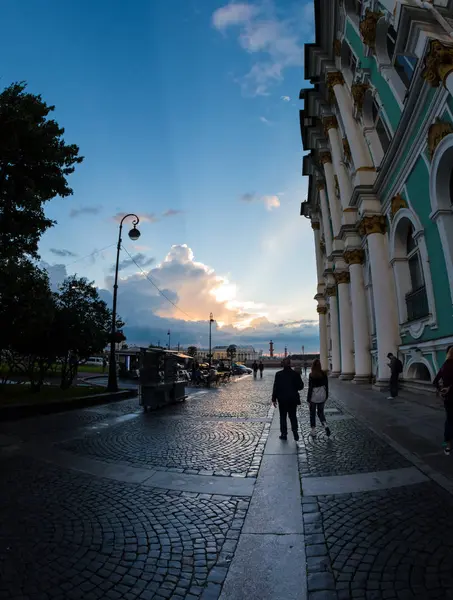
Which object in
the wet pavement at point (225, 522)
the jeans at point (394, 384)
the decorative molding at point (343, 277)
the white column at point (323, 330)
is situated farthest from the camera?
the white column at point (323, 330)

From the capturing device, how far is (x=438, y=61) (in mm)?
9484

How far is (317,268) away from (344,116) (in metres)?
21.6

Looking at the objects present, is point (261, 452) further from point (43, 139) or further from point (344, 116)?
point (344, 116)

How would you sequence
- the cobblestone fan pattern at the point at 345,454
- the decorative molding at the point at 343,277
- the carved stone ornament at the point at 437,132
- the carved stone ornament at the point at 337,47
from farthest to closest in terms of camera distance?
the decorative molding at the point at 343,277, the carved stone ornament at the point at 337,47, the carved stone ornament at the point at 437,132, the cobblestone fan pattern at the point at 345,454

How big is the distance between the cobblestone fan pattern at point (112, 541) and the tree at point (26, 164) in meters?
8.60

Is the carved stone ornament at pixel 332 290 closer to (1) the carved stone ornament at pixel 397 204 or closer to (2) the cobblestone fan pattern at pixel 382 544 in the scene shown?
(1) the carved stone ornament at pixel 397 204

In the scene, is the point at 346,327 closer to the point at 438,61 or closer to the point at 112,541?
the point at 438,61

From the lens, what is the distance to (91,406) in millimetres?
14180

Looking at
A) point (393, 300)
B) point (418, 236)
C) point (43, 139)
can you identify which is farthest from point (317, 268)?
point (43, 139)

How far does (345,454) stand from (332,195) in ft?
80.1

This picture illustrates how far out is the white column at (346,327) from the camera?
2384 cm

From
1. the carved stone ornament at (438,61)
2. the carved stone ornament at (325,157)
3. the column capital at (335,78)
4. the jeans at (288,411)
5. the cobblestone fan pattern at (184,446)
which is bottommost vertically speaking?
the cobblestone fan pattern at (184,446)

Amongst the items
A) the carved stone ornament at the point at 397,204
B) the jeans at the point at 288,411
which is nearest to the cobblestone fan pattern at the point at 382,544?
the jeans at the point at 288,411

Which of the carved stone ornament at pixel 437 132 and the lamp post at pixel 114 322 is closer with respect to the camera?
the carved stone ornament at pixel 437 132
